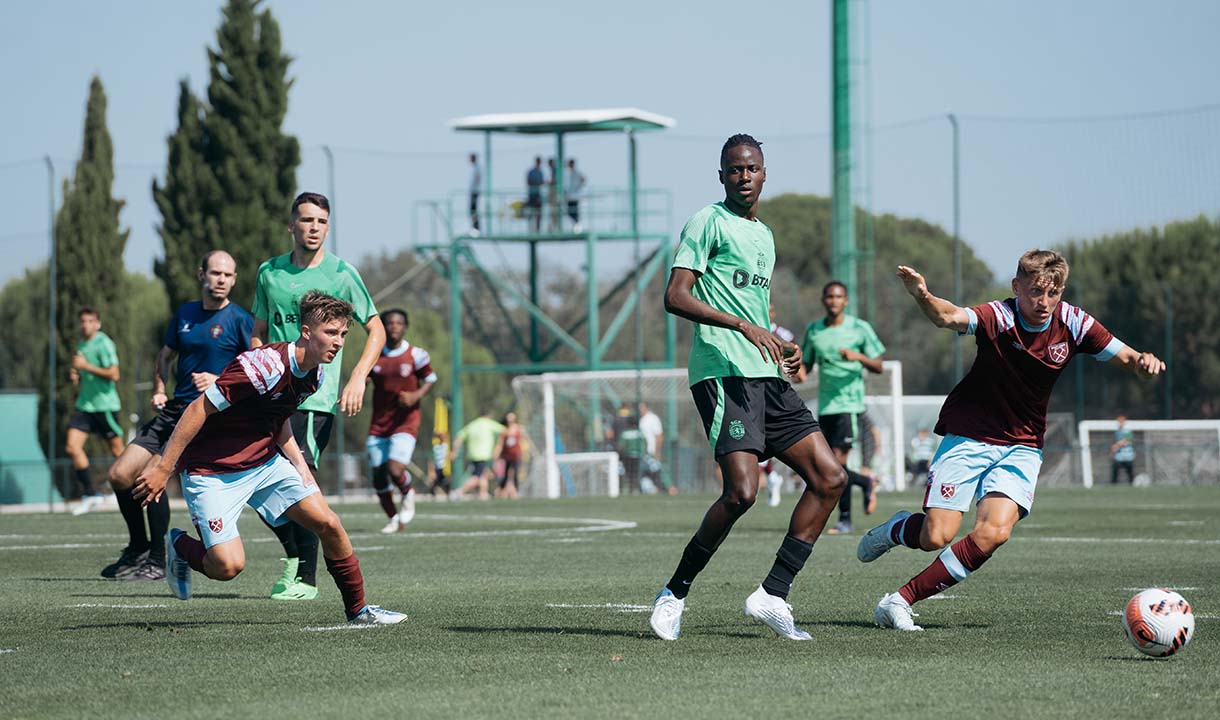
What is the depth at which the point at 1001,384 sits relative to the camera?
7484 mm

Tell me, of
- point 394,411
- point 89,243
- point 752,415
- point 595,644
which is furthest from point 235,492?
point 89,243

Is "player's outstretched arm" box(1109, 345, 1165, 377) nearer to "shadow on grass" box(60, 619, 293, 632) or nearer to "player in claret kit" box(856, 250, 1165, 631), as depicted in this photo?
"player in claret kit" box(856, 250, 1165, 631)

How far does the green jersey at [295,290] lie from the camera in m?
9.22

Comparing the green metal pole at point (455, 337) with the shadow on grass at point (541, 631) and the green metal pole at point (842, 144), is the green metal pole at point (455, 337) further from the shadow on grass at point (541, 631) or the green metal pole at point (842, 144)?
the shadow on grass at point (541, 631)

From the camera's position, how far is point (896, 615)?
23.5 ft

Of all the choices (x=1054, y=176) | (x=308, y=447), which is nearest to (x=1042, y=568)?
(x=308, y=447)

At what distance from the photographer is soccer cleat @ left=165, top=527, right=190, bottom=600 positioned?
25.8 ft

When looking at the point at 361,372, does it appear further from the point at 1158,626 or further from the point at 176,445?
the point at 1158,626

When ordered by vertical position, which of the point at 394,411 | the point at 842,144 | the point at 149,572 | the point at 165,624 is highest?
the point at 842,144

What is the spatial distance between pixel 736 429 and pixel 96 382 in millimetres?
13193

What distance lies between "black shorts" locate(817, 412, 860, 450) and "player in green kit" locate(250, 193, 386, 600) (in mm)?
6578

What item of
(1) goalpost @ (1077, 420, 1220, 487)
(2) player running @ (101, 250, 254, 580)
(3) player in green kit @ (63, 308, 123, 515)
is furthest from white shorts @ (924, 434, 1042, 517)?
(1) goalpost @ (1077, 420, 1220, 487)

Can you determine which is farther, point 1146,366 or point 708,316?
point 1146,366

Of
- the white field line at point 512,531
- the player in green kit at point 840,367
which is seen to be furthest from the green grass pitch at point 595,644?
the player in green kit at point 840,367
